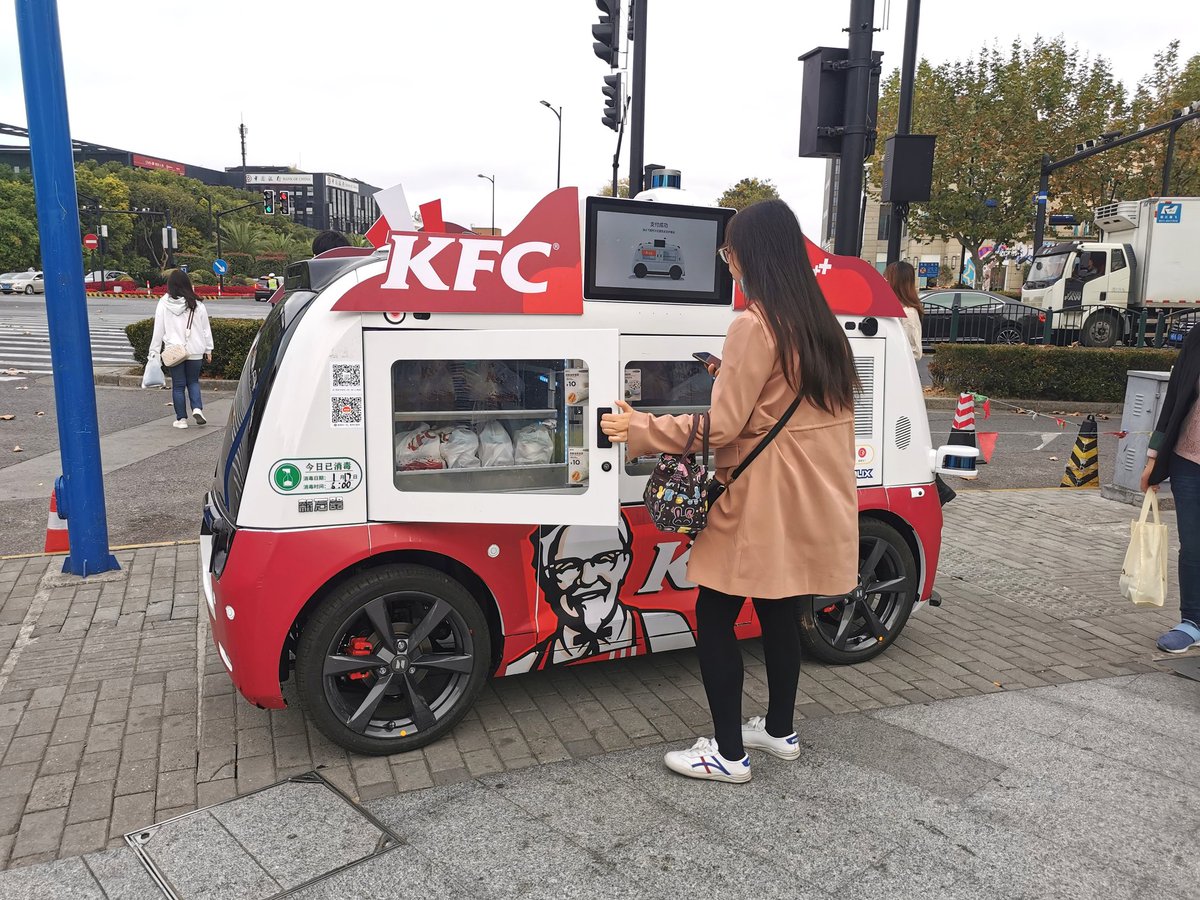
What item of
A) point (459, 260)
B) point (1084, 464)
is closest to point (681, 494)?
point (459, 260)

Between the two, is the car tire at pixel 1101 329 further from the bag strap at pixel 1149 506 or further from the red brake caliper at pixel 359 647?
the red brake caliper at pixel 359 647

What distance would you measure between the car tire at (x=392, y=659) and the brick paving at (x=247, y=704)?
14 cm

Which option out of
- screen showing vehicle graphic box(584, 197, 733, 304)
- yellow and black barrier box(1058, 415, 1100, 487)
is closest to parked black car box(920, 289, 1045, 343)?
yellow and black barrier box(1058, 415, 1100, 487)

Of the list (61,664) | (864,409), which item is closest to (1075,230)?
(864,409)

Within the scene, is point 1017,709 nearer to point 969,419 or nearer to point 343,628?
point 343,628

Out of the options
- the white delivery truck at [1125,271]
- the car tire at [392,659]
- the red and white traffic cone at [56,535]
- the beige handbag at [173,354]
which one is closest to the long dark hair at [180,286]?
the beige handbag at [173,354]

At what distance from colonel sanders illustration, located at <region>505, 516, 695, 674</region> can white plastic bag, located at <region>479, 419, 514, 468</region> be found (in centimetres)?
33

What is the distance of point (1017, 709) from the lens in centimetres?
399

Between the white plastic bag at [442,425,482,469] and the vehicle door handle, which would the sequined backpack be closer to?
the vehicle door handle

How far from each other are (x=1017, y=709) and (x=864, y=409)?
1.48m

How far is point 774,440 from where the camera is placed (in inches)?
119

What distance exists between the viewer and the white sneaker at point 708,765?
10.7 ft

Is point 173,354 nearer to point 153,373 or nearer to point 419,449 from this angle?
point 153,373

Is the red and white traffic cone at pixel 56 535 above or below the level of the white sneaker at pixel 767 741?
above
